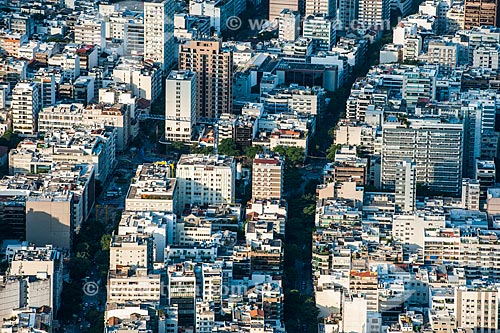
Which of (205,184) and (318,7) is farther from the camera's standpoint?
(318,7)

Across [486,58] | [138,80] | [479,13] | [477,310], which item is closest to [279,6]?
[479,13]

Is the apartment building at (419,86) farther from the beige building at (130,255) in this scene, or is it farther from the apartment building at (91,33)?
the beige building at (130,255)

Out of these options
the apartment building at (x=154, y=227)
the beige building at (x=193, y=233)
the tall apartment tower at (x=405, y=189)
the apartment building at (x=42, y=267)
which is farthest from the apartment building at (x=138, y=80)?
the apartment building at (x=42, y=267)

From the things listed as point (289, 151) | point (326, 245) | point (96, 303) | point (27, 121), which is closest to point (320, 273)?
point (326, 245)

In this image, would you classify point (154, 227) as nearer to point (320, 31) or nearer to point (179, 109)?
point (179, 109)

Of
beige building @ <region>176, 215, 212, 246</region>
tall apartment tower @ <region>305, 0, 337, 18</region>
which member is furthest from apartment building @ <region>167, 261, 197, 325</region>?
tall apartment tower @ <region>305, 0, 337, 18</region>

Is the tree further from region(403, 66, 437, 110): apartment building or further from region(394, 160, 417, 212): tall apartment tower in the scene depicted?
region(403, 66, 437, 110): apartment building
